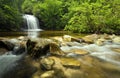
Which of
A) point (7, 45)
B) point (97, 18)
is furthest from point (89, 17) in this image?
point (7, 45)

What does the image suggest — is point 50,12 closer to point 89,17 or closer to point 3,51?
point 89,17

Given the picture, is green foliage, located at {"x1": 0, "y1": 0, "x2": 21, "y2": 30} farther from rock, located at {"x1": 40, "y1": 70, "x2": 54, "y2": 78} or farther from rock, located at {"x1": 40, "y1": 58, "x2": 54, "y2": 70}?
rock, located at {"x1": 40, "y1": 70, "x2": 54, "y2": 78}

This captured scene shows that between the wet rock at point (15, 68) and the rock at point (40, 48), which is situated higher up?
the rock at point (40, 48)

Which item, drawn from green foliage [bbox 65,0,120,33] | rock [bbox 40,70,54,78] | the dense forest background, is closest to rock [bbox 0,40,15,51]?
rock [bbox 40,70,54,78]

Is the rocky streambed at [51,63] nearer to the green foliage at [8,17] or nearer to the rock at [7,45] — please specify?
the rock at [7,45]

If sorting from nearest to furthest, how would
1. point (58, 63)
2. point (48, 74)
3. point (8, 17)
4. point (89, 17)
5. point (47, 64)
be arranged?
1. point (48, 74)
2. point (47, 64)
3. point (58, 63)
4. point (89, 17)
5. point (8, 17)

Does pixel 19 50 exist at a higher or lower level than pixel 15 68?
higher

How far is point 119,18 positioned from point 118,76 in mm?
12681

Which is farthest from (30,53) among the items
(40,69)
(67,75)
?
(67,75)

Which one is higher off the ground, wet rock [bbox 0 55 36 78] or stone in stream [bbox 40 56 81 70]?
stone in stream [bbox 40 56 81 70]

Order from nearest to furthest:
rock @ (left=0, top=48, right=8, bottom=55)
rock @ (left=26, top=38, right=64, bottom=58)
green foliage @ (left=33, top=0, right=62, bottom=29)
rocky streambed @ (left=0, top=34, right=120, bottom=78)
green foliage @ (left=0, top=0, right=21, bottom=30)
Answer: rocky streambed @ (left=0, top=34, right=120, bottom=78), rock @ (left=26, top=38, right=64, bottom=58), rock @ (left=0, top=48, right=8, bottom=55), green foliage @ (left=0, top=0, right=21, bottom=30), green foliage @ (left=33, top=0, right=62, bottom=29)

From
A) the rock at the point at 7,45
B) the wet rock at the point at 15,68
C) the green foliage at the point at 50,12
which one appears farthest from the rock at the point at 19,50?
the green foliage at the point at 50,12

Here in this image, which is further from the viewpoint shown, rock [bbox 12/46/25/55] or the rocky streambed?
rock [bbox 12/46/25/55]

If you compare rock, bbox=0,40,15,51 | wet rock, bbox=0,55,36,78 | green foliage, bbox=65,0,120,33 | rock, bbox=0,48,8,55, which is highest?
green foliage, bbox=65,0,120,33
